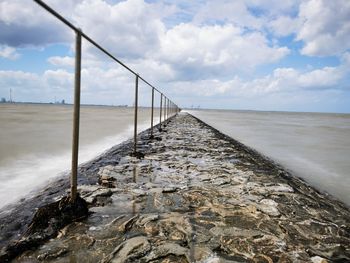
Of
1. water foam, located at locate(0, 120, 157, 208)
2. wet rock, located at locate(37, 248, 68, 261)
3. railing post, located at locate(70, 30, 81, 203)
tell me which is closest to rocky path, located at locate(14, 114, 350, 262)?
wet rock, located at locate(37, 248, 68, 261)

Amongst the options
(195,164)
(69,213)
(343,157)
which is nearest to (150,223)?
(69,213)

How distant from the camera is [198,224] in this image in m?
3.29

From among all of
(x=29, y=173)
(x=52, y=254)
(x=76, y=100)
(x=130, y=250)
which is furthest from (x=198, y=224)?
(x=29, y=173)

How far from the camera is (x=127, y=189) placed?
4.59 metres

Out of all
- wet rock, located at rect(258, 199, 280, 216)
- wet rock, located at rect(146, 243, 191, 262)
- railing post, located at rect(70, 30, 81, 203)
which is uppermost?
railing post, located at rect(70, 30, 81, 203)

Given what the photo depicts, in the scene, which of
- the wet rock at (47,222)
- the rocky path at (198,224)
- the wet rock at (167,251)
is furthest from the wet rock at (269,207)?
the wet rock at (47,222)

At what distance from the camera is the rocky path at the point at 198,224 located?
263 cm

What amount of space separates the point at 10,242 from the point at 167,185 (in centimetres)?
260

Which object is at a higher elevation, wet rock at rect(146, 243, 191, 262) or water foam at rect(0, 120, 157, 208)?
wet rock at rect(146, 243, 191, 262)

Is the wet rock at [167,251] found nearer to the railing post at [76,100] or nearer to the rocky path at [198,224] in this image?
the rocky path at [198,224]

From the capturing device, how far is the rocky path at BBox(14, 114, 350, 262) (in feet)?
8.64

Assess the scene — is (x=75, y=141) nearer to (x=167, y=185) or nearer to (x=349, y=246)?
(x=167, y=185)

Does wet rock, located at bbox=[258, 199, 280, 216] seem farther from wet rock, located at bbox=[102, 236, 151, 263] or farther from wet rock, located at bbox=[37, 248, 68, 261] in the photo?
wet rock, located at bbox=[37, 248, 68, 261]

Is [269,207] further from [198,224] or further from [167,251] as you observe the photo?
[167,251]
